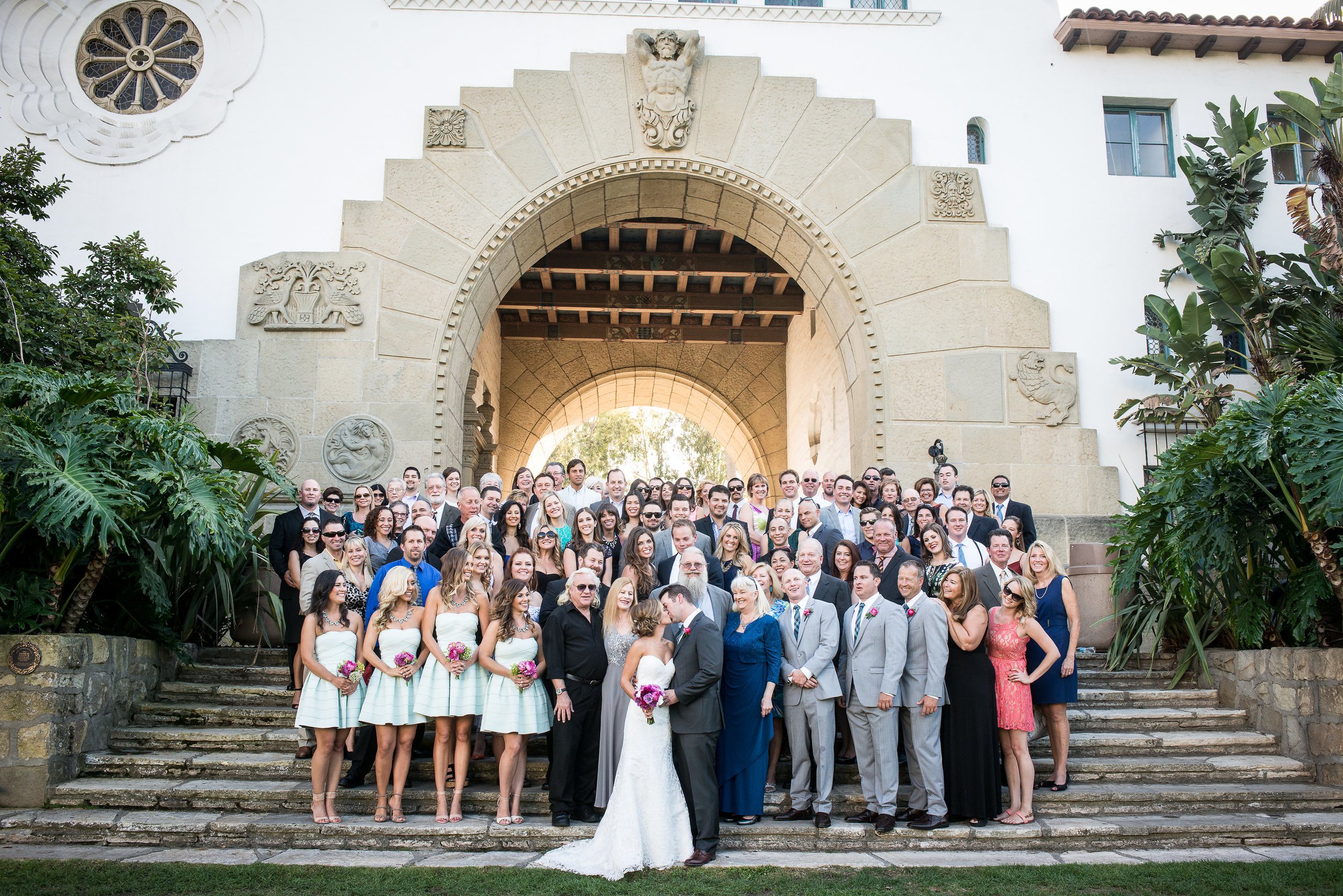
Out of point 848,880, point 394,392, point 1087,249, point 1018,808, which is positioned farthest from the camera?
point 1087,249

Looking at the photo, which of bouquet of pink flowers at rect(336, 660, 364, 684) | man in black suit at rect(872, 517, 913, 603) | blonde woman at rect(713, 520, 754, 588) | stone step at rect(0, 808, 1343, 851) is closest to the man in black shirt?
stone step at rect(0, 808, 1343, 851)

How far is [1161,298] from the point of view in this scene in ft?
35.2

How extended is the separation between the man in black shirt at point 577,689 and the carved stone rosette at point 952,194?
6.73 m

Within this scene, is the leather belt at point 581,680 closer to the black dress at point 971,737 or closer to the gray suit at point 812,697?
the gray suit at point 812,697

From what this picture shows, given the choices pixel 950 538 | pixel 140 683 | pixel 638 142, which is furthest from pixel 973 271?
pixel 140 683

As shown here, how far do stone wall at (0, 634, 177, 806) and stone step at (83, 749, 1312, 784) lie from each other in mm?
220

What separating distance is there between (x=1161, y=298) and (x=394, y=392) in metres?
7.91

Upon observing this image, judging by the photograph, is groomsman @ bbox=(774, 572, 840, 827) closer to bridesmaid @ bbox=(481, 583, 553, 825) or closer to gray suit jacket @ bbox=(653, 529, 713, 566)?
gray suit jacket @ bbox=(653, 529, 713, 566)

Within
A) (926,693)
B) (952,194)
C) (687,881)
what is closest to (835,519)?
(926,693)

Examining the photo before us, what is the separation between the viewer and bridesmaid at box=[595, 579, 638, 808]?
19.9ft

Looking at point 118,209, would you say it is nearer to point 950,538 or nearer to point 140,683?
point 140,683

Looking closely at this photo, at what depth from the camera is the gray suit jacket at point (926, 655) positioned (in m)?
Result: 6.12

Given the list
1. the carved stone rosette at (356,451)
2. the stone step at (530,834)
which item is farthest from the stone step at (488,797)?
the carved stone rosette at (356,451)

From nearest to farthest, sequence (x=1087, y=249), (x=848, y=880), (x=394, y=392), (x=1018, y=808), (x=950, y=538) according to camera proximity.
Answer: (x=848, y=880)
(x=1018, y=808)
(x=950, y=538)
(x=394, y=392)
(x=1087, y=249)
